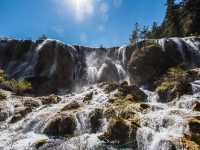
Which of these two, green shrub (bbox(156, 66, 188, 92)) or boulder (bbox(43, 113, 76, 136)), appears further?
green shrub (bbox(156, 66, 188, 92))

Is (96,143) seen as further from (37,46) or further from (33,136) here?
(37,46)

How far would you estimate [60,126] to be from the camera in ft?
66.7

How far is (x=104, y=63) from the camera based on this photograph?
142 feet

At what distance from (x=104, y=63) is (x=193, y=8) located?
25.9 metres

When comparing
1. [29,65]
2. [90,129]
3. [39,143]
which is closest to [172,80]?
[90,129]

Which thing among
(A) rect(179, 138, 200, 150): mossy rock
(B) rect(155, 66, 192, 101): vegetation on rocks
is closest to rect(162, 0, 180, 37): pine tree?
(B) rect(155, 66, 192, 101): vegetation on rocks

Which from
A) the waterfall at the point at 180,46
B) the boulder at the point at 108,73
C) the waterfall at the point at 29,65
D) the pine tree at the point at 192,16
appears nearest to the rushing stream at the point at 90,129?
the waterfall at the point at 29,65

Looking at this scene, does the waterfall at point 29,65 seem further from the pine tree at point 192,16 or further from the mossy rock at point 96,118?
the pine tree at point 192,16

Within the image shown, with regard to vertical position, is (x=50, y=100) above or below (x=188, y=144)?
above

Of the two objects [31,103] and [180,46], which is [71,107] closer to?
[31,103]

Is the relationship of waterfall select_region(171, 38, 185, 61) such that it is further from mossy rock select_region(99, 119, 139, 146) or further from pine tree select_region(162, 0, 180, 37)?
pine tree select_region(162, 0, 180, 37)

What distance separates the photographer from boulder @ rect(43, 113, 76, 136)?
20109 mm

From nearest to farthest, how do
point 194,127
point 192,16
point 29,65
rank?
point 194,127 → point 29,65 → point 192,16

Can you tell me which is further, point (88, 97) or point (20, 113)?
point (88, 97)
